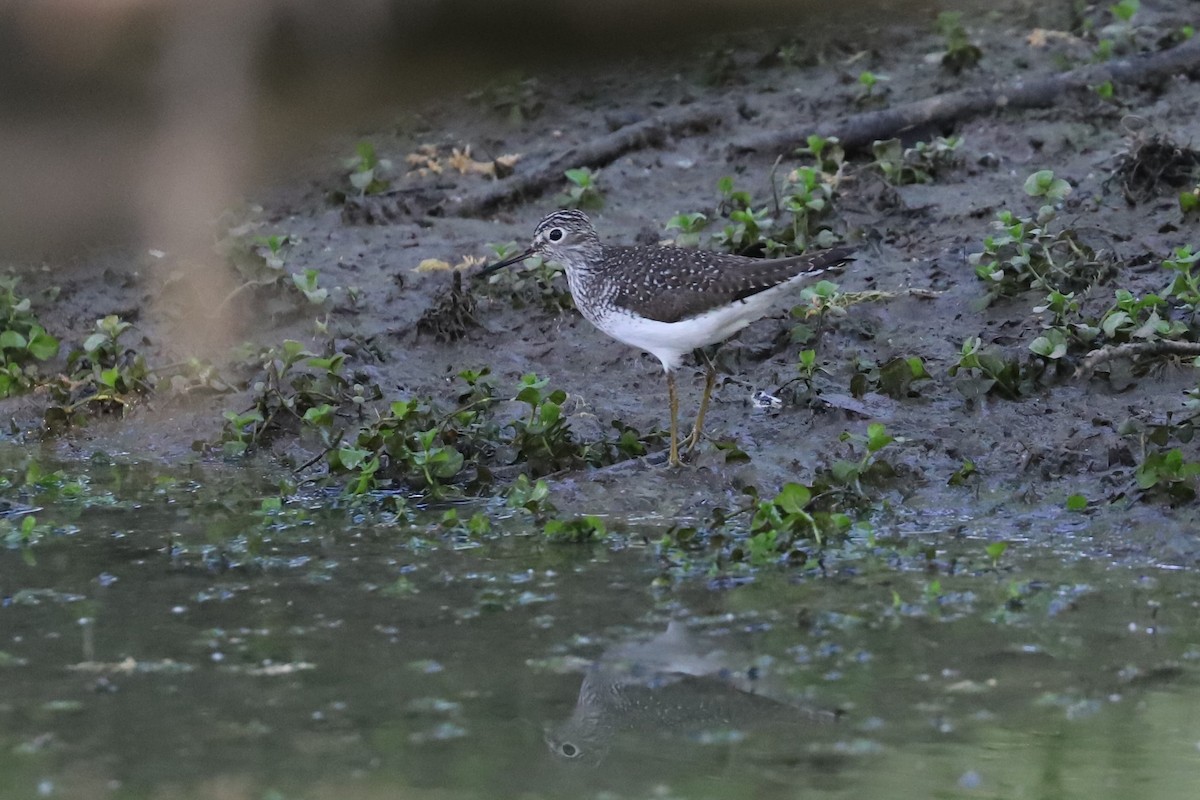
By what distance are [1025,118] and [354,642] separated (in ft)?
24.7

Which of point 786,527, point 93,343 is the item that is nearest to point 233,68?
point 93,343

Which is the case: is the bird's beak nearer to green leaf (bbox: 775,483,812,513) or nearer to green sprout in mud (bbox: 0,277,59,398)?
green sprout in mud (bbox: 0,277,59,398)

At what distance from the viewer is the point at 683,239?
10.6 meters

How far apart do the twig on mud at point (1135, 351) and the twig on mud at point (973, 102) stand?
3.68 m

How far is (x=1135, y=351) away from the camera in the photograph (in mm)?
8484

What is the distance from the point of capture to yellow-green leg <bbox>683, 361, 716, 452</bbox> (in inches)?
342

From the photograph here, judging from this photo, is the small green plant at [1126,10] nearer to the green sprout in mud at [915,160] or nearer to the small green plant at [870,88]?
the small green plant at [870,88]

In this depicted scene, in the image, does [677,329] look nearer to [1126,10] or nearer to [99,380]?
[99,380]

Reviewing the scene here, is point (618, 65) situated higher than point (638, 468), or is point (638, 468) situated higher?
point (618, 65)

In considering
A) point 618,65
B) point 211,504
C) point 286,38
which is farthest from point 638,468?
point 286,38

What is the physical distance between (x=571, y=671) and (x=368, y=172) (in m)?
6.93

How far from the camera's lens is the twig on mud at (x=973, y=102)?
466 inches

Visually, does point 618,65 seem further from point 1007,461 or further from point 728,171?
point 1007,461

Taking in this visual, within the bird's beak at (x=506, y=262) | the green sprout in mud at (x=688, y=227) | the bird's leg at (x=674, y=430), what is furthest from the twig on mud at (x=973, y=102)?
the bird's leg at (x=674, y=430)
